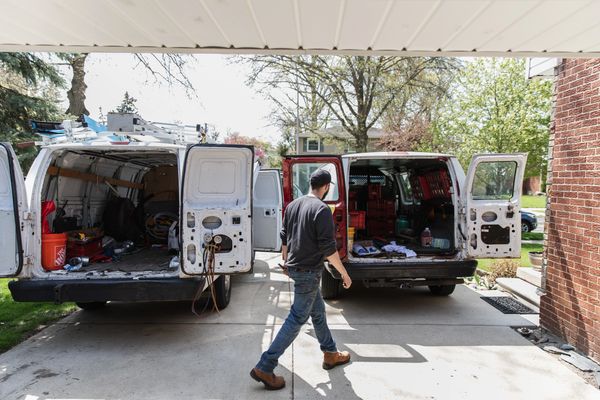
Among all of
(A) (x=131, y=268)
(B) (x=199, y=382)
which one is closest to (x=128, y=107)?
(A) (x=131, y=268)

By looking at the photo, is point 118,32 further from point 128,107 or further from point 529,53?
point 128,107

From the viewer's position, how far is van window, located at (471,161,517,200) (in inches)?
202

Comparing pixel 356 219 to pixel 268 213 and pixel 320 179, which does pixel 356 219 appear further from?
pixel 320 179

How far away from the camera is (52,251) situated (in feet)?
15.1

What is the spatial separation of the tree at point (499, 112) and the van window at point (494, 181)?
33.7 ft

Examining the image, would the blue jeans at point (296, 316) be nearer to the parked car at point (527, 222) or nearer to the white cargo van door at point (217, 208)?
the white cargo van door at point (217, 208)

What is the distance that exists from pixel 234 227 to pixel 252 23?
2.30m

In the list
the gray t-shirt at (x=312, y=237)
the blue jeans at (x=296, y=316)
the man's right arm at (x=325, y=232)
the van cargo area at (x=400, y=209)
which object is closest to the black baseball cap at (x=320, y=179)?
the gray t-shirt at (x=312, y=237)

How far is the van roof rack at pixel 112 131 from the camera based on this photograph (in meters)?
4.80

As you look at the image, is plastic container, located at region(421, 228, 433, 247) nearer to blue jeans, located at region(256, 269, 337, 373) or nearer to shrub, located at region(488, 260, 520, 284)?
shrub, located at region(488, 260, 520, 284)

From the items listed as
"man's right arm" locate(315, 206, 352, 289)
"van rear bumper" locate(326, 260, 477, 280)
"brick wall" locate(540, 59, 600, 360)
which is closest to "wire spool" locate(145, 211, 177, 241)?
"van rear bumper" locate(326, 260, 477, 280)

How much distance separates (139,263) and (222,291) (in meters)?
1.27

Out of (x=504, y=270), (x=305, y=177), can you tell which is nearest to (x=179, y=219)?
(x=305, y=177)

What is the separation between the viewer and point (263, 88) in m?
16.3
